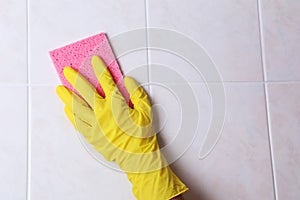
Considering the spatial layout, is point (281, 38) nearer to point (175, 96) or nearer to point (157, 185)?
point (175, 96)

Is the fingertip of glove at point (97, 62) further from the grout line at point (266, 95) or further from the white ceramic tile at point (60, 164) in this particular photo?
the grout line at point (266, 95)

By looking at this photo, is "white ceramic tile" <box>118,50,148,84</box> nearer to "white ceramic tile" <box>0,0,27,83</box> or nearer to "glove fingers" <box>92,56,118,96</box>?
"glove fingers" <box>92,56,118,96</box>

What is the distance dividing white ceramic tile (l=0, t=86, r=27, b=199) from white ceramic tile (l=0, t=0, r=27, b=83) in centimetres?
3

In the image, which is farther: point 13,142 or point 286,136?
point 286,136

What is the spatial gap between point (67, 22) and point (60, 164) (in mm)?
318

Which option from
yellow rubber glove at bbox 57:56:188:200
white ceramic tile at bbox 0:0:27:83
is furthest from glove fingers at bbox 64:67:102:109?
white ceramic tile at bbox 0:0:27:83

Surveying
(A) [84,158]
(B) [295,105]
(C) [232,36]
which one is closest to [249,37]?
(C) [232,36]

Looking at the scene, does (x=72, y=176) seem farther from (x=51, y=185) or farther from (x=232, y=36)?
(x=232, y=36)

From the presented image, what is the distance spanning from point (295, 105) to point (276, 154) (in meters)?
0.13

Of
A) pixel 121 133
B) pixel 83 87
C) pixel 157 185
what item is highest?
pixel 83 87

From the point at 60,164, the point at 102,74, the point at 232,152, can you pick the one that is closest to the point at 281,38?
the point at 232,152

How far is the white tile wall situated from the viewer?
763 mm

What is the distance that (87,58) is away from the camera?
797 millimetres

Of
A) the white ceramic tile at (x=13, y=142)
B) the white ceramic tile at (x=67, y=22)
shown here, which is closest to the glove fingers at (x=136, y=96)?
the white ceramic tile at (x=67, y=22)
